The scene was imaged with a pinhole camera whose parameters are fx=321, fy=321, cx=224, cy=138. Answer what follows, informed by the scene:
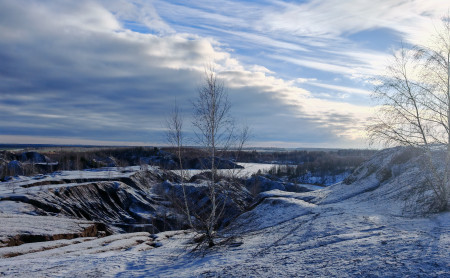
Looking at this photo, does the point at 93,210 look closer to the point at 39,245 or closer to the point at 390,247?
the point at 39,245

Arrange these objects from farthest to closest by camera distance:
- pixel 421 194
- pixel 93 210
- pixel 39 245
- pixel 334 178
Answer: pixel 334 178, pixel 93 210, pixel 39 245, pixel 421 194

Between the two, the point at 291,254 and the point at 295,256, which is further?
the point at 291,254

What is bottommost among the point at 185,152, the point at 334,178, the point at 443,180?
the point at 334,178

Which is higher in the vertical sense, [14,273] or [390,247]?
[390,247]

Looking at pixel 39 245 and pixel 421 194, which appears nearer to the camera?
pixel 421 194

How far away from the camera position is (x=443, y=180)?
16.3m

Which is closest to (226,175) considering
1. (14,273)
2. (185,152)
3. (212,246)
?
(185,152)

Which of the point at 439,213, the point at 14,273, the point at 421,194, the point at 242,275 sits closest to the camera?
the point at 242,275

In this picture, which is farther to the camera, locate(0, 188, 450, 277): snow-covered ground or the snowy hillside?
the snowy hillside

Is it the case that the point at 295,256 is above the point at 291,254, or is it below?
above

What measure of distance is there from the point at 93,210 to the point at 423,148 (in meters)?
42.2

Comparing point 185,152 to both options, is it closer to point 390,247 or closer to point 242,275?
point 242,275

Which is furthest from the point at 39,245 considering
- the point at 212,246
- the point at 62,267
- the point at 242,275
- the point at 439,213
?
the point at 439,213

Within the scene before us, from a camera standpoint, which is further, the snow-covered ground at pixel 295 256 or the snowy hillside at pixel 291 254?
the snowy hillside at pixel 291 254
